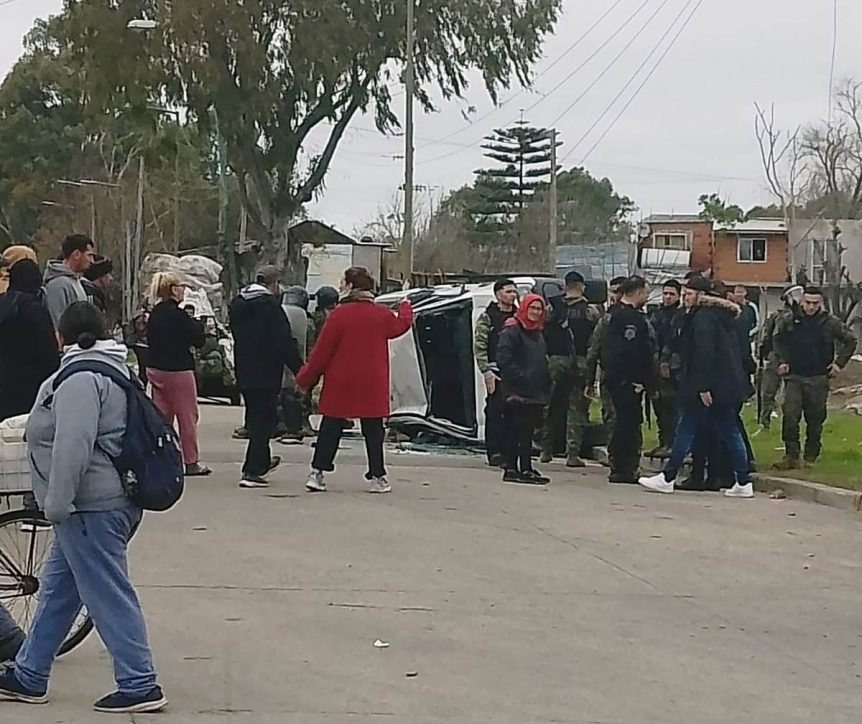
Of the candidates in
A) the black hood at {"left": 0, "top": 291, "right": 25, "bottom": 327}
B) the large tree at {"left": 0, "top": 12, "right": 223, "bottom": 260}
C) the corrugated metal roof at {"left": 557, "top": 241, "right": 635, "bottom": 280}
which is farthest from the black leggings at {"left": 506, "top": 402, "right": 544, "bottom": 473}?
the large tree at {"left": 0, "top": 12, "right": 223, "bottom": 260}

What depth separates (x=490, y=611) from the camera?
29.7 feet


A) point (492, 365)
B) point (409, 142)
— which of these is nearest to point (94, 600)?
point (492, 365)

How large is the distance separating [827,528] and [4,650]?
738cm

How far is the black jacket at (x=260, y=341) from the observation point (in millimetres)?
13883

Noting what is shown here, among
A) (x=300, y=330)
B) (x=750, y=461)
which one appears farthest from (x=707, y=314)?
(x=300, y=330)

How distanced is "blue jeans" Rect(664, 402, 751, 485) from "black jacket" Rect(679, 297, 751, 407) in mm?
109

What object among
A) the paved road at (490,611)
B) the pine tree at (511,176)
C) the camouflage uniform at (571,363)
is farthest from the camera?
the pine tree at (511,176)

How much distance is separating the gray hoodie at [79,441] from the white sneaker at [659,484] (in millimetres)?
8845

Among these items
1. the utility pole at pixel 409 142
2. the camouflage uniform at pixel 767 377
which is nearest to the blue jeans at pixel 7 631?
the camouflage uniform at pixel 767 377

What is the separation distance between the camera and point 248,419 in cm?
1408

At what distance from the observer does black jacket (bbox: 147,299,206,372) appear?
1402 cm

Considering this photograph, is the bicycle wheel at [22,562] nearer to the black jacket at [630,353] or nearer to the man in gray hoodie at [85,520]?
the man in gray hoodie at [85,520]

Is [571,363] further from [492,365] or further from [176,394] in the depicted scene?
[176,394]

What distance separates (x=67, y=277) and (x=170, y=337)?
7.93 feet
